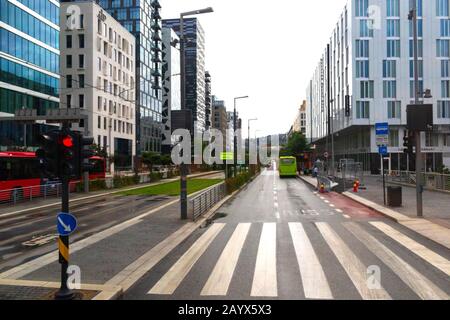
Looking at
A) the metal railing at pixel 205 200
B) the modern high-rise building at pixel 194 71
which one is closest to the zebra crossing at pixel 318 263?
the metal railing at pixel 205 200

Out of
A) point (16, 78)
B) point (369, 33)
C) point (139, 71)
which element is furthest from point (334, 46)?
point (16, 78)

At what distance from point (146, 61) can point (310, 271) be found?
87.5 m

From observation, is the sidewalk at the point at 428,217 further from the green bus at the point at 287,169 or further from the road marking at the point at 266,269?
the green bus at the point at 287,169

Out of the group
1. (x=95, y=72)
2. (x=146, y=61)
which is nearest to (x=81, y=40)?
(x=95, y=72)

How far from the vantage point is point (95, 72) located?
65875 millimetres

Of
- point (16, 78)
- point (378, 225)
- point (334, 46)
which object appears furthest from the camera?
point (334, 46)

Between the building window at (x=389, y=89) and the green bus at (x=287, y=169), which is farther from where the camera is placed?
the building window at (x=389, y=89)

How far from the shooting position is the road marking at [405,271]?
22.0ft

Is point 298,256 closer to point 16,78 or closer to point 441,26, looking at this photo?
point 16,78

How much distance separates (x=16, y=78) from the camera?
1800 inches

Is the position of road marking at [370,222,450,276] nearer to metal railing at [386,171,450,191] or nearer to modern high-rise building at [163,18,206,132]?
metal railing at [386,171,450,191]

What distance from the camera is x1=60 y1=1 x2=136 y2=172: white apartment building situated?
64.8m

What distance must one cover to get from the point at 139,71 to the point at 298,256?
80.7m

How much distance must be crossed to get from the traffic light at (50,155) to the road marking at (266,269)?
3639mm
